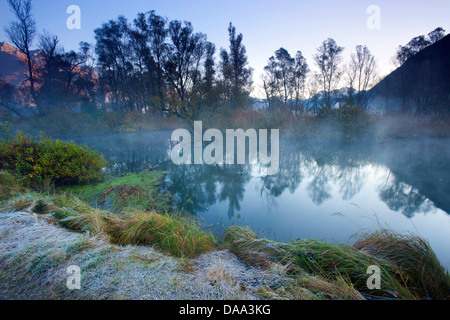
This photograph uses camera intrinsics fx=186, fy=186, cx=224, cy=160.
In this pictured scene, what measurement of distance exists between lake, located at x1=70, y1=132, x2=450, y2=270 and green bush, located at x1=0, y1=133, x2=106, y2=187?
228 centimetres

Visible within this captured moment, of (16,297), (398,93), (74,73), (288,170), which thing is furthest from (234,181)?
(74,73)

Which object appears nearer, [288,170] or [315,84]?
[288,170]

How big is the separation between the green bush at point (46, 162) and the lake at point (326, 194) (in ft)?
7.49

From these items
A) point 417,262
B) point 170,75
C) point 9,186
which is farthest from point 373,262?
point 170,75

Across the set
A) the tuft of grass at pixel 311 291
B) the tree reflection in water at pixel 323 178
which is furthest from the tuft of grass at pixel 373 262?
the tree reflection in water at pixel 323 178

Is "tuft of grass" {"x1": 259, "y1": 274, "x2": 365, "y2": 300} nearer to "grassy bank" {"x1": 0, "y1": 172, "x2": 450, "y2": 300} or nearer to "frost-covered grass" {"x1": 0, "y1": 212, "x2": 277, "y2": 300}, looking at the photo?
"grassy bank" {"x1": 0, "y1": 172, "x2": 450, "y2": 300}

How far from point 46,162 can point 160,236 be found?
14.1ft

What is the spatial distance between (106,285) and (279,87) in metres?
25.0

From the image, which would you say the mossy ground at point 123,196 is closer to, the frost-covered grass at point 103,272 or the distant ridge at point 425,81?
the frost-covered grass at point 103,272

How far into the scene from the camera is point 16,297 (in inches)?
55.7

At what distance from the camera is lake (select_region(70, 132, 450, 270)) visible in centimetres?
379
